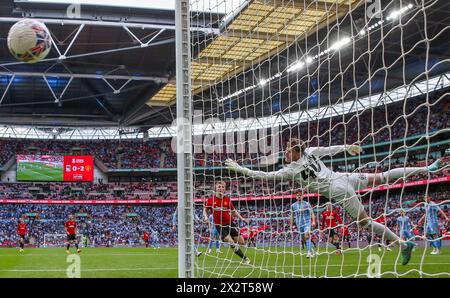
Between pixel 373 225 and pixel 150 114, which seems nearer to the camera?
pixel 373 225

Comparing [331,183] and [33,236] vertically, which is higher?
[331,183]

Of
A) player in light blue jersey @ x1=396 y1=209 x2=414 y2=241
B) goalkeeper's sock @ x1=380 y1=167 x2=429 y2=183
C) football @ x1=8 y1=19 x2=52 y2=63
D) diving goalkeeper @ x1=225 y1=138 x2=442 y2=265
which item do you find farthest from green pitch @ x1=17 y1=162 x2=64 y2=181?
goalkeeper's sock @ x1=380 y1=167 x2=429 y2=183

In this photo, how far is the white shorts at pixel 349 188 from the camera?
17.5 ft

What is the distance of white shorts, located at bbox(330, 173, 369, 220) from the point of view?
534 cm

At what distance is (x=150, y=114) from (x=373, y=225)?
34.9m

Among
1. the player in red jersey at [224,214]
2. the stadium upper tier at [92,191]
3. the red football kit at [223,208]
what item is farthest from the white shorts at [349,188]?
the stadium upper tier at [92,191]

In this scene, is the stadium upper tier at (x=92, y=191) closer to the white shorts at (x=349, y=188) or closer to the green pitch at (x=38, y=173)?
the green pitch at (x=38, y=173)

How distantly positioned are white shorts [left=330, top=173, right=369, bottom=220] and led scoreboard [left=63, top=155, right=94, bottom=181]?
3912 centimetres

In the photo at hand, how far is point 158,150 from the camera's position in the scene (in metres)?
51.5

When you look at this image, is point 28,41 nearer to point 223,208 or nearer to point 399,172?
point 223,208

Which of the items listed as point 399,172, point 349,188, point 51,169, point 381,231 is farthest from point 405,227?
point 51,169

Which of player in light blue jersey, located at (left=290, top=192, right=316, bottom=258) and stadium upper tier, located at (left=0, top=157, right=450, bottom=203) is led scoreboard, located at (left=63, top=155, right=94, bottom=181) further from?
player in light blue jersey, located at (left=290, top=192, right=316, bottom=258)
